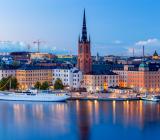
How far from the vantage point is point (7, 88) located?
77.2 feet

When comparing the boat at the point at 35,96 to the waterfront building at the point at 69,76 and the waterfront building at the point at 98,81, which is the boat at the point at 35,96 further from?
the waterfront building at the point at 69,76

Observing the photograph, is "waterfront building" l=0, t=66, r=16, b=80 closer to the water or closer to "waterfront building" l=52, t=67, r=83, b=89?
"waterfront building" l=52, t=67, r=83, b=89

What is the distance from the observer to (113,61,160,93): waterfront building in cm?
2392

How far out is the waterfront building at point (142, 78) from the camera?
78.5ft

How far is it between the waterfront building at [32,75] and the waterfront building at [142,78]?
11.4 feet

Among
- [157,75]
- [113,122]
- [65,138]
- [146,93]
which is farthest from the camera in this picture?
[157,75]

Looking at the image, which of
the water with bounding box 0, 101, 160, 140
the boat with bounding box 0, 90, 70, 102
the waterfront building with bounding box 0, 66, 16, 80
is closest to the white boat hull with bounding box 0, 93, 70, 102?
the boat with bounding box 0, 90, 70, 102

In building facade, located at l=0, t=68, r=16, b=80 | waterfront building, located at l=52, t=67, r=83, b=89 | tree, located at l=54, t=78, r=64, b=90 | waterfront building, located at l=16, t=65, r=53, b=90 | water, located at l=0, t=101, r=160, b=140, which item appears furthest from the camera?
building facade, located at l=0, t=68, r=16, b=80

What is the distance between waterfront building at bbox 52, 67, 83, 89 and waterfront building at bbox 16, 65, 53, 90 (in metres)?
0.42

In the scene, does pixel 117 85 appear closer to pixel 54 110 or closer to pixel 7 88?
pixel 7 88

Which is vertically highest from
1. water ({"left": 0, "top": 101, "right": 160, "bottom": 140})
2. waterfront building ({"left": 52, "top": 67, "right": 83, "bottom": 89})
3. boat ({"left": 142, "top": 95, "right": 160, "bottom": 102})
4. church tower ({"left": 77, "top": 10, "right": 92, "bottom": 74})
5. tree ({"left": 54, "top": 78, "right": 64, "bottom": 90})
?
church tower ({"left": 77, "top": 10, "right": 92, "bottom": 74})

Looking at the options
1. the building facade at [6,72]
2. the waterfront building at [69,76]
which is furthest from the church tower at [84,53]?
the building facade at [6,72]

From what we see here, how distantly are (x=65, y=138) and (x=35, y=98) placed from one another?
27.8 ft

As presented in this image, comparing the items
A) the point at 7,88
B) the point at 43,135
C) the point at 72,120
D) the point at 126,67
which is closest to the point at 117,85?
the point at 126,67
